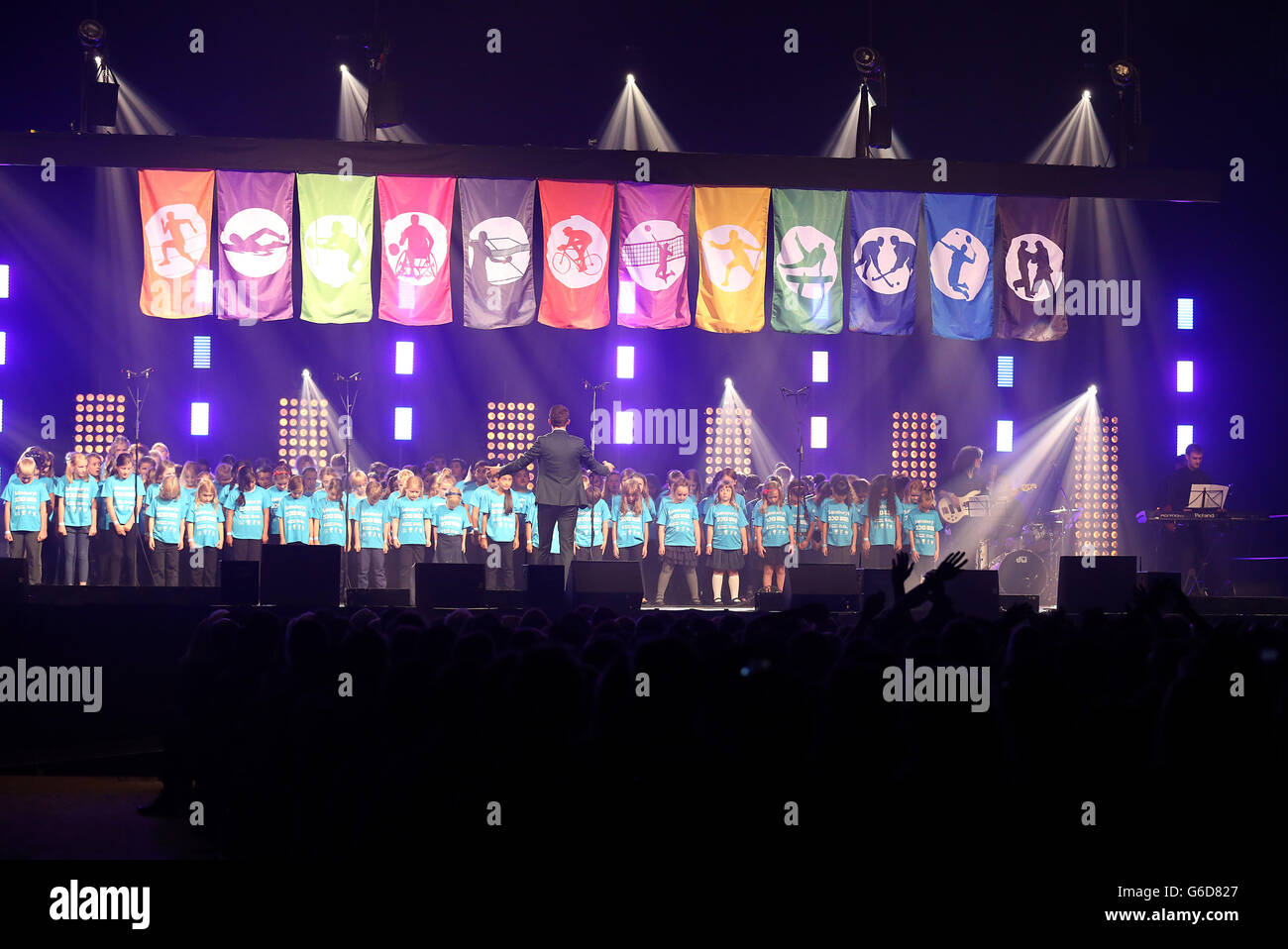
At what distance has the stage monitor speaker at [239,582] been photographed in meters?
10.3

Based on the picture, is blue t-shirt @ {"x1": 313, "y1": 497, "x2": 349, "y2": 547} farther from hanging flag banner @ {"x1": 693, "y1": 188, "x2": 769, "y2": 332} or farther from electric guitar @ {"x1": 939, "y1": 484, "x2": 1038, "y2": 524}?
electric guitar @ {"x1": 939, "y1": 484, "x2": 1038, "y2": 524}

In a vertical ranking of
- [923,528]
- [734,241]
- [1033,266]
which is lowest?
[923,528]

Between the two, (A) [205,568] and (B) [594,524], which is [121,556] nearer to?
(A) [205,568]

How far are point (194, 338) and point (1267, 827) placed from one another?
20.3 m

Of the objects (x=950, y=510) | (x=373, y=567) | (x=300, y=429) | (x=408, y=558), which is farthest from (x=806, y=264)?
(x=300, y=429)

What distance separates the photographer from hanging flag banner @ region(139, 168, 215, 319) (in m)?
17.4

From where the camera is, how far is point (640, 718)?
14.6 ft

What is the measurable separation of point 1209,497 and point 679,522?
7.53 metres

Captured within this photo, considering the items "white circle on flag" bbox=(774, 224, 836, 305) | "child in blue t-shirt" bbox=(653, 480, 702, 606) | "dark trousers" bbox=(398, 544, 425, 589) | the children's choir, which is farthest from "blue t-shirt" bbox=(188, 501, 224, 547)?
"white circle on flag" bbox=(774, 224, 836, 305)

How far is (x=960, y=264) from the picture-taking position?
18250 mm

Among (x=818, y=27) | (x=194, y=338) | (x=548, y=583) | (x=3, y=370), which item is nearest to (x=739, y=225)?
(x=818, y=27)

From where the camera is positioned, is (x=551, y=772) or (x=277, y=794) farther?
(x=277, y=794)

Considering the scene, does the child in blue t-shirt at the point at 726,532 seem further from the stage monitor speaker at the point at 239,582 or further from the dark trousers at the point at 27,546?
the dark trousers at the point at 27,546
